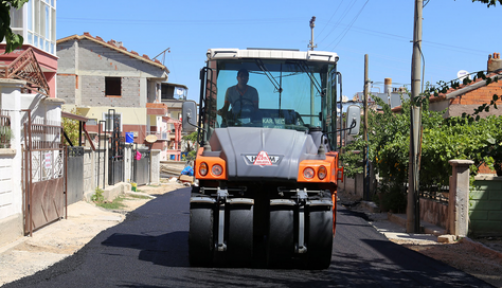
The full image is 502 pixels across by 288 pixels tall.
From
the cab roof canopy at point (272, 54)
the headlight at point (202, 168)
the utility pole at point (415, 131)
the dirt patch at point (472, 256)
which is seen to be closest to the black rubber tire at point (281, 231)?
the headlight at point (202, 168)

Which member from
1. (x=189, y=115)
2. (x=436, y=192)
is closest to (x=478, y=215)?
(x=436, y=192)

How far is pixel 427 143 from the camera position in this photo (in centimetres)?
1496

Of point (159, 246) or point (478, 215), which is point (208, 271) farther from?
point (478, 215)

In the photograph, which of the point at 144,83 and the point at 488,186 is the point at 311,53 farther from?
the point at 144,83

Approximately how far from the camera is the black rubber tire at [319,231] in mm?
7523

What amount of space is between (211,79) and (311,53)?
1.59m

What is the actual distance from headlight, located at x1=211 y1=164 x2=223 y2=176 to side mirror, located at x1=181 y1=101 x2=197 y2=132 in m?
1.15

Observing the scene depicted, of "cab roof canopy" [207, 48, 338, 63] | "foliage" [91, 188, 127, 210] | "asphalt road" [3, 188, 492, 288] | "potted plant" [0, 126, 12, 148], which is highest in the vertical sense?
"cab roof canopy" [207, 48, 338, 63]

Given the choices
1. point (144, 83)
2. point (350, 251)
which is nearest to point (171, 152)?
point (144, 83)

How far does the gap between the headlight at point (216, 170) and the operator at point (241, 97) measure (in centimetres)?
138

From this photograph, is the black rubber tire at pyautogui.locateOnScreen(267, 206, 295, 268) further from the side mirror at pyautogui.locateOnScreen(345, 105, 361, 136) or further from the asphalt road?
the side mirror at pyautogui.locateOnScreen(345, 105, 361, 136)

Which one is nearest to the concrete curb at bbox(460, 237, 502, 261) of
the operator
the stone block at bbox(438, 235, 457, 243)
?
the stone block at bbox(438, 235, 457, 243)

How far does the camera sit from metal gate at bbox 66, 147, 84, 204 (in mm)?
16312

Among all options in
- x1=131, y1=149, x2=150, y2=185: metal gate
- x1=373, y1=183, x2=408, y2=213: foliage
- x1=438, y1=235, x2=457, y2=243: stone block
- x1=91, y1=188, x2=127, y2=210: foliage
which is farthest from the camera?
x1=131, y1=149, x2=150, y2=185: metal gate
